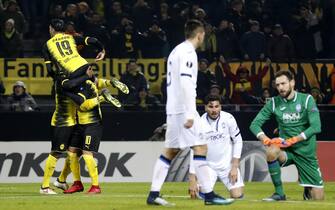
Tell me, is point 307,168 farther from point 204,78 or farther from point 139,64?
point 139,64

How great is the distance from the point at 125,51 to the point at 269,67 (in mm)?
3361

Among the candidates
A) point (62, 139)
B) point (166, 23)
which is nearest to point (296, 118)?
point (62, 139)

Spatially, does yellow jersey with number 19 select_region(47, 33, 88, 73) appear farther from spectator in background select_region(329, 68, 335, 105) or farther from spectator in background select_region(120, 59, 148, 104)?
spectator in background select_region(329, 68, 335, 105)

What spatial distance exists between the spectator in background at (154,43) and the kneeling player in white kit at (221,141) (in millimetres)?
8692

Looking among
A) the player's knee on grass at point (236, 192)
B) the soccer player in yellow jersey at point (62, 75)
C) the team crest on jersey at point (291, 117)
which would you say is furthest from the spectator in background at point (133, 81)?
the team crest on jersey at point (291, 117)

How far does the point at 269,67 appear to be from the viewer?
2369 cm

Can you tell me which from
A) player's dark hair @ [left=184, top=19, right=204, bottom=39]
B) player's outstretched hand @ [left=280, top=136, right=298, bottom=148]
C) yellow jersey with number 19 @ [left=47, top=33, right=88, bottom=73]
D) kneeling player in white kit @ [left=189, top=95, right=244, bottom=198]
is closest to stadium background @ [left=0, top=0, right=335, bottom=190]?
kneeling player in white kit @ [left=189, top=95, right=244, bottom=198]

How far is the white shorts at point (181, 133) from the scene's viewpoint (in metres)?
12.1

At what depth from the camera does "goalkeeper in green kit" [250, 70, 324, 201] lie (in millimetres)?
13500

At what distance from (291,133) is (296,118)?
22 centimetres

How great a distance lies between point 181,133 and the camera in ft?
39.7

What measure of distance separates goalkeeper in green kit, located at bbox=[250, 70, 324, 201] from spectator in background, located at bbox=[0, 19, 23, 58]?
1133 centimetres

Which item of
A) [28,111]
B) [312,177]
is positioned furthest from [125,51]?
[312,177]

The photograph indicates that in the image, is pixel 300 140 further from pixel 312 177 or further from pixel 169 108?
pixel 169 108
